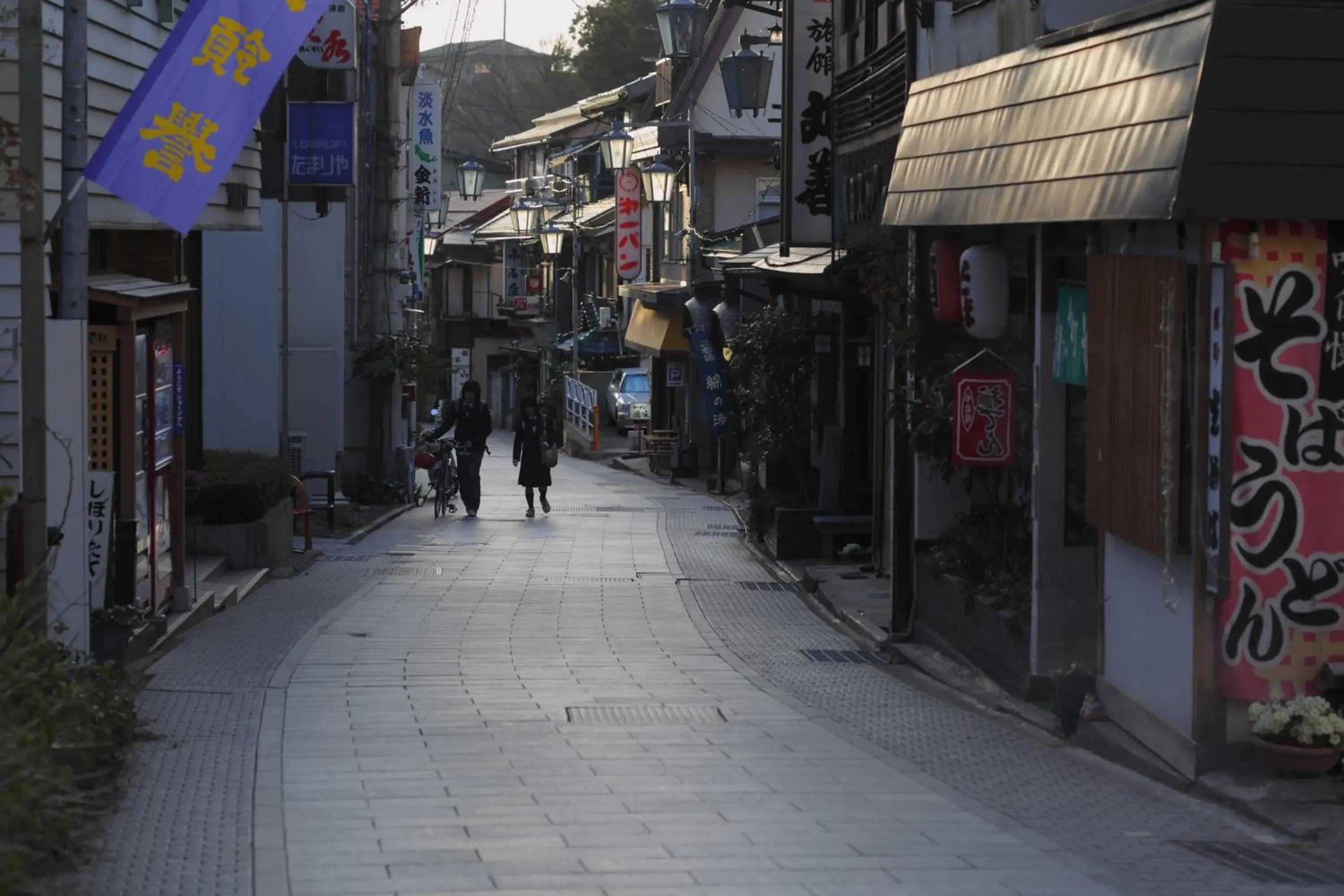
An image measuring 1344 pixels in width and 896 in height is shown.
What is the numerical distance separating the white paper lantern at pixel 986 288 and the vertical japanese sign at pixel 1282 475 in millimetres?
4231

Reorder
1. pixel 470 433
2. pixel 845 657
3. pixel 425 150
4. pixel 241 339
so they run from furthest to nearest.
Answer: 1. pixel 425 150
2. pixel 470 433
3. pixel 241 339
4. pixel 845 657

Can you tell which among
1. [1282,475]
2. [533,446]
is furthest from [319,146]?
[1282,475]

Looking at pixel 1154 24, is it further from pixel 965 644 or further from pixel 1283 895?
pixel 965 644

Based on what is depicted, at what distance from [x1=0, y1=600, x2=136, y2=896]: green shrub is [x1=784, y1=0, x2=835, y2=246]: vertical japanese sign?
12.4 metres

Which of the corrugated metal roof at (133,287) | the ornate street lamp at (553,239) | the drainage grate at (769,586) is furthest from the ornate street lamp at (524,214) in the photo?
the corrugated metal roof at (133,287)

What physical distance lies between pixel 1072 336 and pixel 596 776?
13.6 feet

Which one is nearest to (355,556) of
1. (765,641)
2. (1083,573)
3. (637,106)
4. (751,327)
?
(751,327)

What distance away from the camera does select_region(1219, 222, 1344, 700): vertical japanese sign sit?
8219 mm

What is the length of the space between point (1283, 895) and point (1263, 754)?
1575 mm

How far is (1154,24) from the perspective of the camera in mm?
8797

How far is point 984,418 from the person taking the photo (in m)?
12.4

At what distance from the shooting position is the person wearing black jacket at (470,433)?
2695cm

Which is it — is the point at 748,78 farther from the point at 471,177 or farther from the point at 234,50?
the point at 471,177

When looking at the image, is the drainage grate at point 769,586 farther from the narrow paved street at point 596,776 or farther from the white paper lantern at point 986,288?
the white paper lantern at point 986,288
